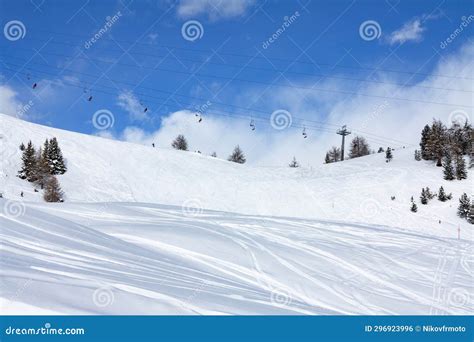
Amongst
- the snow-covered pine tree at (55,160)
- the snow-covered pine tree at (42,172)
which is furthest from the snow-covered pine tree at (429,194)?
the snow-covered pine tree at (55,160)

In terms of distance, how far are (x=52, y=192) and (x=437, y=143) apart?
147ft

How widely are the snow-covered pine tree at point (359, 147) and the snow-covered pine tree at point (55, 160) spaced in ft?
205

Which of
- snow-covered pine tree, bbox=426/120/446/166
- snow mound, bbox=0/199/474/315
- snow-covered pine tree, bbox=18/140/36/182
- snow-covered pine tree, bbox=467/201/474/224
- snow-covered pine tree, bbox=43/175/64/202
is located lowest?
snow mound, bbox=0/199/474/315

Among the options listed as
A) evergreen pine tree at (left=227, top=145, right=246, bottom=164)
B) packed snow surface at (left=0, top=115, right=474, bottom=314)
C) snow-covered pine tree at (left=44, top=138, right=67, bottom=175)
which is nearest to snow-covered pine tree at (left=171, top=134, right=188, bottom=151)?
evergreen pine tree at (left=227, top=145, right=246, bottom=164)

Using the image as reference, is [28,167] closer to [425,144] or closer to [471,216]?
[471,216]

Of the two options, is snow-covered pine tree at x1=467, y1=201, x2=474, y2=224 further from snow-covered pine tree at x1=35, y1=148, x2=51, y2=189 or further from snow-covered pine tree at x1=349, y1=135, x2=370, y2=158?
snow-covered pine tree at x1=349, y1=135, x2=370, y2=158

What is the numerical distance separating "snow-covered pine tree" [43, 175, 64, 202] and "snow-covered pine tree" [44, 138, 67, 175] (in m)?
4.66

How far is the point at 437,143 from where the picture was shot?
49.4 meters

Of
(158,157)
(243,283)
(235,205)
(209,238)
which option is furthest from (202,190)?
(243,283)

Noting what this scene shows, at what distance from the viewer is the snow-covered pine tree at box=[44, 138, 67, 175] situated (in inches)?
1542

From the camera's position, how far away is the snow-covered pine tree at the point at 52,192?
31.6m

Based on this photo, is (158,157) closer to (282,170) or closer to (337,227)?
(282,170)

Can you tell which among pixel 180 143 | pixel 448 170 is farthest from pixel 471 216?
pixel 180 143

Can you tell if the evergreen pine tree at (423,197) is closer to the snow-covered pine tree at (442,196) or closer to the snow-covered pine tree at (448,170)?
the snow-covered pine tree at (442,196)
